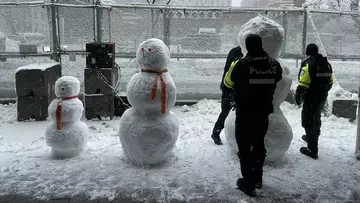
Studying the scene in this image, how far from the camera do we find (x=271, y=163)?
5.66m

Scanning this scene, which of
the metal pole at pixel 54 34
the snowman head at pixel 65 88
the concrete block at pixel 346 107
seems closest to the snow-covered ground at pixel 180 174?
the snowman head at pixel 65 88

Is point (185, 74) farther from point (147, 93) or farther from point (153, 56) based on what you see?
point (147, 93)

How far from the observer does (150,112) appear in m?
5.34

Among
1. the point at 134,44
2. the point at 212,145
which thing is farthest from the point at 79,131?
the point at 134,44

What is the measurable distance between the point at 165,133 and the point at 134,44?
225 inches

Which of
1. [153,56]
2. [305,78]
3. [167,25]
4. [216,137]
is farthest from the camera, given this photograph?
[167,25]

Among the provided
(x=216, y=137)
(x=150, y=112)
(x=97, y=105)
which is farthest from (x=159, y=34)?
(x=150, y=112)

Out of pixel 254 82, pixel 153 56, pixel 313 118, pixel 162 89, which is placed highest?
pixel 153 56

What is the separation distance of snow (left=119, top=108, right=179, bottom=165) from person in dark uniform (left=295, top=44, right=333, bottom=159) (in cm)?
212

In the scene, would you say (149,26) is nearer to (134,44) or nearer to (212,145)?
(134,44)

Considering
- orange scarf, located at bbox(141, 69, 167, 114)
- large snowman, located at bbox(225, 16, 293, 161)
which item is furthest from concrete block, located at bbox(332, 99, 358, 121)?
orange scarf, located at bbox(141, 69, 167, 114)

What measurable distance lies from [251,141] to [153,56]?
6.06 ft

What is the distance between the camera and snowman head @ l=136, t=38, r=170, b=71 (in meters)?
5.26

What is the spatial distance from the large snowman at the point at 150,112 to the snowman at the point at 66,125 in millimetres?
897
